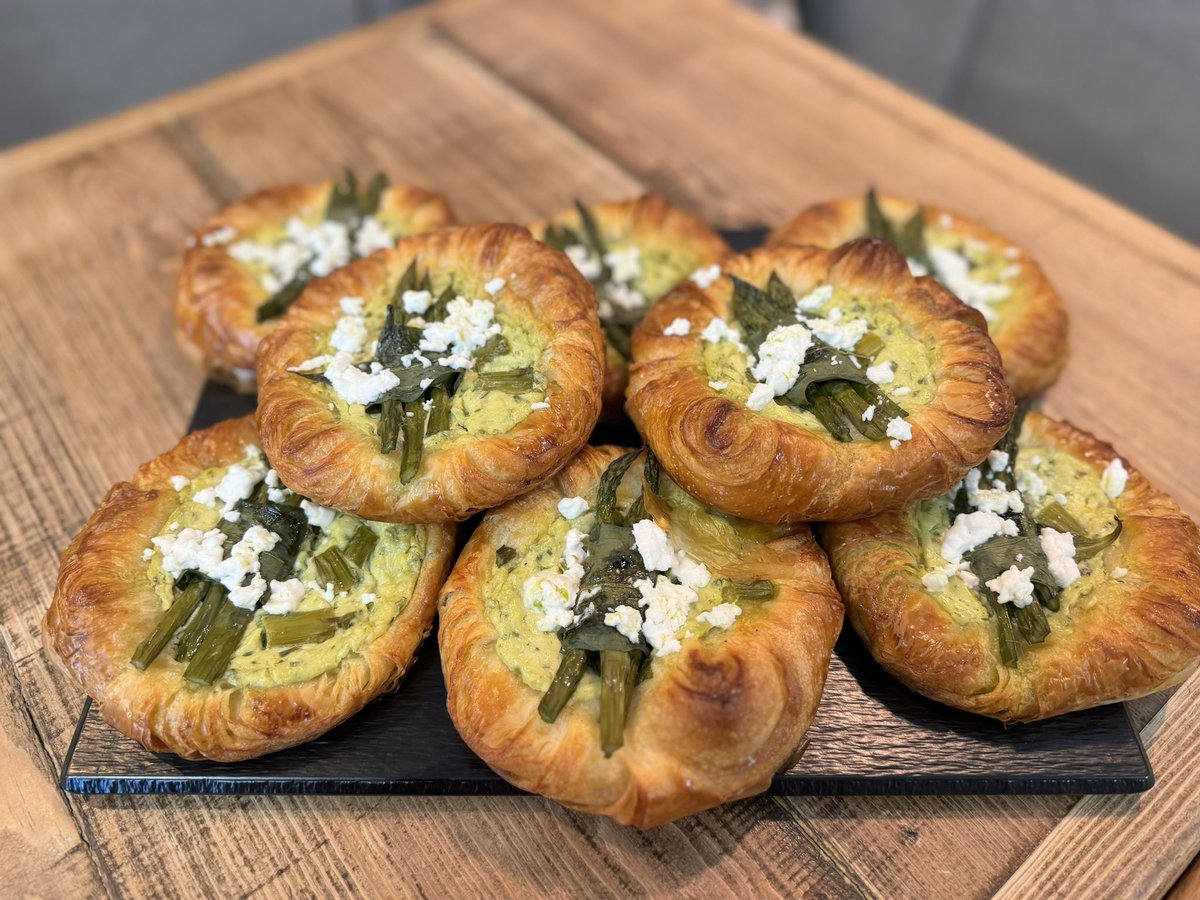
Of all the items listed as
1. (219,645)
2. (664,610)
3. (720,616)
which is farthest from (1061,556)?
(219,645)

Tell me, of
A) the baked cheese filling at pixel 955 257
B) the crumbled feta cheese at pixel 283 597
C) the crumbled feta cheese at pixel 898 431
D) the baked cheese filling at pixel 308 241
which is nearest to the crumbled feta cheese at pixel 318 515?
the crumbled feta cheese at pixel 283 597

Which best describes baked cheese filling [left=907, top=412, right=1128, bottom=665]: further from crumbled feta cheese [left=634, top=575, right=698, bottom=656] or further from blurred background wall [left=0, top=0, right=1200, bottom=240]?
blurred background wall [left=0, top=0, right=1200, bottom=240]

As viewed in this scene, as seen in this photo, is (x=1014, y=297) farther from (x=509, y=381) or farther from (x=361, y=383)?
(x=361, y=383)

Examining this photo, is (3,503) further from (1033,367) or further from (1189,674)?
(1189,674)

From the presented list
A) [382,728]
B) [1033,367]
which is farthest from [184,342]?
[1033,367]

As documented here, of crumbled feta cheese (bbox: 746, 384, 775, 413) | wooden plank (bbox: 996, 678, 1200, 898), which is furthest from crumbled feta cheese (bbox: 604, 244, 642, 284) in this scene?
wooden plank (bbox: 996, 678, 1200, 898)

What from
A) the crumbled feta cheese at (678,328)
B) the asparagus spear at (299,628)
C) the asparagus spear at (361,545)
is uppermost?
the crumbled feta cheese at (678,328)

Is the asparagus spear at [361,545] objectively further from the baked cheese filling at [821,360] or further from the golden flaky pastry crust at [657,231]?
the golden flaky pastry crust at [657,231]
